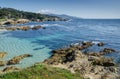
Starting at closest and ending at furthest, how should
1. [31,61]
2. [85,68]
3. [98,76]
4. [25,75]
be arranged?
[25,75] → [98,76] → [85,68] → [31,61]

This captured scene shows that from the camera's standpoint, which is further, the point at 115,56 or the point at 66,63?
the point at 115,56

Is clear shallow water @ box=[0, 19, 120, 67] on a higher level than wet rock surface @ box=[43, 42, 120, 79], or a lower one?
lower

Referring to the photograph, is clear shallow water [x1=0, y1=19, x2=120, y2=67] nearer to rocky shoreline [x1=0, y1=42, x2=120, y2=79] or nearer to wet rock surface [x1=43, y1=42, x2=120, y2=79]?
rocky shoreline [x1=0, y1=42, x2=120, y2=79]

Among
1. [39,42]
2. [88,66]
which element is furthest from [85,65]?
[39,42]

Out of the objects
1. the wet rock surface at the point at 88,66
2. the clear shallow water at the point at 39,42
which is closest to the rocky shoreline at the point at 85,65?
the wet rock surface at the point at 88,66

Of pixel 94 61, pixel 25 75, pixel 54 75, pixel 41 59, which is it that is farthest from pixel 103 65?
pixel 25 75

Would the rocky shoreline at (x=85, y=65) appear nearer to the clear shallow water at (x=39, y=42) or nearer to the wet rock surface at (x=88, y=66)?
the wet rock surface at (x=88, y=66)

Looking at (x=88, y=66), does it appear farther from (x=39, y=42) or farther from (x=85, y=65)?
(x=39, y=42)

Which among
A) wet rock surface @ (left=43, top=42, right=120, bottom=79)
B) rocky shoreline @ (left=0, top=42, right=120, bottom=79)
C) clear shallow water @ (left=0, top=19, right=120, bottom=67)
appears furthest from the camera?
clear shallow water @ (left=0, top=19, right=120, bottom=67)

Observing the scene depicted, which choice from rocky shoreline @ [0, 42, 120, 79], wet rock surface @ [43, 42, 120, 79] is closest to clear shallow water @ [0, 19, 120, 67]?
rocky shoreline @ [0, 42, 120, 79]

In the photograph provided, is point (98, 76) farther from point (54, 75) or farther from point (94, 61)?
point (54, 75)

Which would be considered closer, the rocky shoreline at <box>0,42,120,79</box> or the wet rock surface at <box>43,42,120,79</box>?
the wet rock surface at <box>43,42,120,79</box>

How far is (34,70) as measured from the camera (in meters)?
23.2

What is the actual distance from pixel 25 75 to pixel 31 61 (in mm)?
20013
